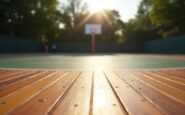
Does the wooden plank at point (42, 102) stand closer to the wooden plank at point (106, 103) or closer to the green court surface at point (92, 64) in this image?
the wooden plank at point (106, 103)

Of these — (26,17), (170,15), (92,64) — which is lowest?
(92,64)

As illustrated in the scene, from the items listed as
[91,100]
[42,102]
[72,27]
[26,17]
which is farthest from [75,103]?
[72,27]

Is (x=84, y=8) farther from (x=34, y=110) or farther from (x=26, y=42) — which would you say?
(x=34, y=110)

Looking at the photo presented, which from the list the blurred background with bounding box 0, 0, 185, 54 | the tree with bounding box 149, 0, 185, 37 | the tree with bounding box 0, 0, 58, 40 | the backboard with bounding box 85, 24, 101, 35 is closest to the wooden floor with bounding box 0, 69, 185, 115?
the blurred background with bounding box 0, 0, 185, 54

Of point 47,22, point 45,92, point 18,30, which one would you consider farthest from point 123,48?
point 45,92

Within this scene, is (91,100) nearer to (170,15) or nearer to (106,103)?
(106,103)

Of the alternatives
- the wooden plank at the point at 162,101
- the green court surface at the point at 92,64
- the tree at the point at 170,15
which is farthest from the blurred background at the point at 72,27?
the wooden plank at the point at 162,101

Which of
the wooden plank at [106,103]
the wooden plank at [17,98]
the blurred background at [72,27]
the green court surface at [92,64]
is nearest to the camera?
the wooden plank at [106,103]

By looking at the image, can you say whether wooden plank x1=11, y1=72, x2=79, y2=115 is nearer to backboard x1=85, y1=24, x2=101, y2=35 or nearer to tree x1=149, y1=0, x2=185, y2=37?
backboard x1=85, y1=24, x2=101, y2=35

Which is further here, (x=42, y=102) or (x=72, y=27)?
(x=72, y=27)

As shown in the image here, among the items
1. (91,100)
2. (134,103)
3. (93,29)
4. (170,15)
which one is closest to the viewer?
(134,103)

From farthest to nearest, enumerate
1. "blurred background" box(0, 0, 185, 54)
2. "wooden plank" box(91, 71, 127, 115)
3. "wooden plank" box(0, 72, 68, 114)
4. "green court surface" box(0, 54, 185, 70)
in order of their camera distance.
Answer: "blurred background" box(0, 0, 185, 54)
"green court surface" box(0, 54, 185, 70)
"wooden plank" box(0, 72, 68, 114)
"wooden plank" box(91, 71, 127, 115)

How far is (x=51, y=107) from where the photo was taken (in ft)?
7.38

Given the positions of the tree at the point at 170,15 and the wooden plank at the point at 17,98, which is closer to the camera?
the wooden plank at the point at 17,98
